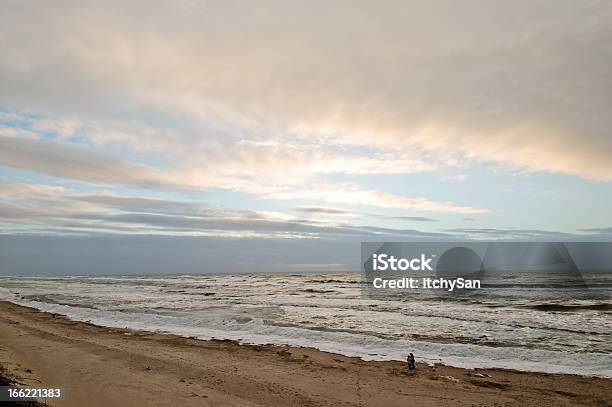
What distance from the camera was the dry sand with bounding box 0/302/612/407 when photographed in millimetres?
8539

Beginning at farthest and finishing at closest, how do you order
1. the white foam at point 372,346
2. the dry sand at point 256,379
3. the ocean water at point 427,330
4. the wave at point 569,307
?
the wave at point 569,307 → the ocean water at point 427,330 → the white foam at point 372,346 → the dry sand at point 256,379

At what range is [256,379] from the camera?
32.9 feet

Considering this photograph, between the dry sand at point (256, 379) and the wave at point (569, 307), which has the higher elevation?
the dry sand at point (256, 379)

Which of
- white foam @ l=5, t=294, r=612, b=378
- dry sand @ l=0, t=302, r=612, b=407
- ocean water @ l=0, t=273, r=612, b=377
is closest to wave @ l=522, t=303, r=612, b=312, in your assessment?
ocean water @ l=0, t=273, r=612, b=377

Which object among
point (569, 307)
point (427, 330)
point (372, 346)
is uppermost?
point (372, 346)

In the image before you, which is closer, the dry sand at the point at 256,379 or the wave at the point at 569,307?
the dry sand at the point at 256,379

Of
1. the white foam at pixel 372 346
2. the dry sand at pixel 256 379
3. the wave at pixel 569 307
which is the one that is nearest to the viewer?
the dry sand at pixel 256 379

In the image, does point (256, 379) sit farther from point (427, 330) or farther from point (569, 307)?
point (569, 307)

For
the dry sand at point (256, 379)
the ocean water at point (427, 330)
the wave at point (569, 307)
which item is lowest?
the wave at point (569, 307)

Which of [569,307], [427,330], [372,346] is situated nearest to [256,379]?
[372,346]

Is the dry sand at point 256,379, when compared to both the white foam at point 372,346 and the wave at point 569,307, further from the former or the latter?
the wave at point 569,307

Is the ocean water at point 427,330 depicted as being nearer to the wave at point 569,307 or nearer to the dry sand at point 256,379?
the wave at point 569,307

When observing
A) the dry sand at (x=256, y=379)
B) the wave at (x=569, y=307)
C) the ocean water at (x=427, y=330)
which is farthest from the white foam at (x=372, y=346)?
the wave at (x=569, y=307)

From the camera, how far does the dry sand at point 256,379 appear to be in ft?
28.0
